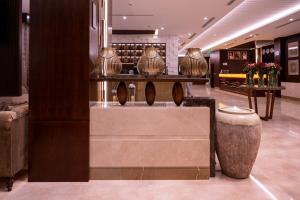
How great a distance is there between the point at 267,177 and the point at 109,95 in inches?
171

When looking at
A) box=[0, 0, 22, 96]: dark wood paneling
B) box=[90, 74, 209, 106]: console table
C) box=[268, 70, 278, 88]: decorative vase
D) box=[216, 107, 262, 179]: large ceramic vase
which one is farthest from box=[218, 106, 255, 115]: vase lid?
box=[268, 70, 278, 88]: decorative vase

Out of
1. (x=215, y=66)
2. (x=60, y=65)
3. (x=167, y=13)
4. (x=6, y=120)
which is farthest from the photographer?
(x=215, y=66)

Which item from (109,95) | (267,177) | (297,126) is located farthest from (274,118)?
(267,177)

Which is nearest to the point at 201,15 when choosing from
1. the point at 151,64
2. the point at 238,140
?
the point at 151,64

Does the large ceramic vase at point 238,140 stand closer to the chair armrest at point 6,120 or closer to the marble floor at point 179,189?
the marble floor at point 179,189

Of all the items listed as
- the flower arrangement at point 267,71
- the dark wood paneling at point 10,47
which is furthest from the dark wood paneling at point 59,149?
the flower arrangement at point 267,71

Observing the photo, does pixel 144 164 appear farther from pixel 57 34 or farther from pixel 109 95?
pixel 109 95

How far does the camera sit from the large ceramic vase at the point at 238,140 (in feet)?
10.1

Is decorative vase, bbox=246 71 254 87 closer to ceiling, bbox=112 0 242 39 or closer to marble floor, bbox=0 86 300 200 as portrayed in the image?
ceiling, bbox=112 0 242 39

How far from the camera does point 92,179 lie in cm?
310

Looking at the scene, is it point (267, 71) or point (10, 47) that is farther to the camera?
point (267, 71)

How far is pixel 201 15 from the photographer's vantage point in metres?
10.3

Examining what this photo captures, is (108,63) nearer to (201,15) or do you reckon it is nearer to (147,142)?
(147,142)

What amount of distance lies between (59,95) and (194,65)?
155cm
